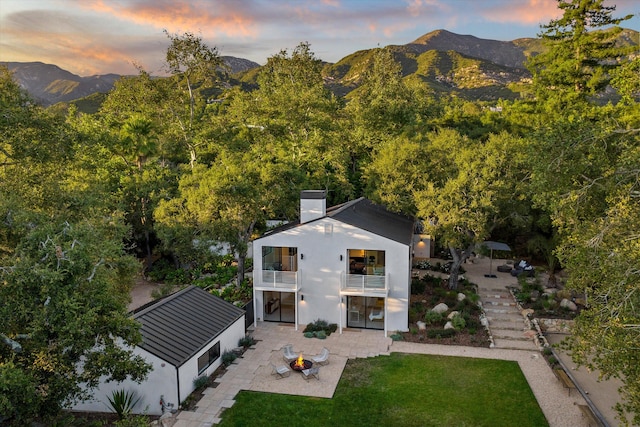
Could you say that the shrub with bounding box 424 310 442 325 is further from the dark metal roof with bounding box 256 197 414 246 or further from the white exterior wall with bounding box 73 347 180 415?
the white exterior wall with bounding box 73 347 180 415

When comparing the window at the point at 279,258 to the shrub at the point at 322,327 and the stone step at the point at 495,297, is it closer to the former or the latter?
the shrub at the point at 322,327

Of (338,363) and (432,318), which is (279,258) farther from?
(432,318)

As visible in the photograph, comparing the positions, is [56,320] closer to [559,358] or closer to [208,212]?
[208,212]

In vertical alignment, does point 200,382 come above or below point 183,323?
below

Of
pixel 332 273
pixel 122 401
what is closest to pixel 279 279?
pixel 332 273

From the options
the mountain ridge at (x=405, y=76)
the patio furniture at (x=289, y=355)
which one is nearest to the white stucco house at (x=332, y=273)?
the patio furniture at (x=289, y=355)

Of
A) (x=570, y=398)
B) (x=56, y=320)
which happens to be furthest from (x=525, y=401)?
(x=56, y=320)
